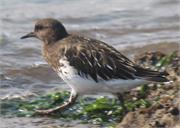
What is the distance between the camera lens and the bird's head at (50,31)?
5.85 metres

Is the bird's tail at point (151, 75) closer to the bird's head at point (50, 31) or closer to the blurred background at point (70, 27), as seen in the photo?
the bird's head at point (50, 31)

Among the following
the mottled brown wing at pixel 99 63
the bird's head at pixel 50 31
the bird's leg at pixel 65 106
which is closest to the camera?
the mottled brown wing at pixel 99 63

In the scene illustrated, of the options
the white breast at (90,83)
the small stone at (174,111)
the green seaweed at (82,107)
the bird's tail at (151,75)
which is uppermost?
the bird's tail at (151,75)

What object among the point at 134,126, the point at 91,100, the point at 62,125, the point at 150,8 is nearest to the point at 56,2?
the point at 150,8

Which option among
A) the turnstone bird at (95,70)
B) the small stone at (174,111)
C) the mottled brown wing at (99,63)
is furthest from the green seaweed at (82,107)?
the small stone at (174,111)

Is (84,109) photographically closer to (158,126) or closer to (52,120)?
(52,120)

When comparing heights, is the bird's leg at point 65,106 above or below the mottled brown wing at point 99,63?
below

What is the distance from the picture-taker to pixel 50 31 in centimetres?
594

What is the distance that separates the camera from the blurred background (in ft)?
22.4

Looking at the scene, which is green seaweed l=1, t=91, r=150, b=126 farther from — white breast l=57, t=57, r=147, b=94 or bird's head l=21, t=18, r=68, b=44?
bird's head l=21, t=18, r=68, b=44

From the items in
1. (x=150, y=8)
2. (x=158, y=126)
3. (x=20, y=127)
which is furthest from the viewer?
(x=150, y=8)

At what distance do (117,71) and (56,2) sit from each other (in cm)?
536

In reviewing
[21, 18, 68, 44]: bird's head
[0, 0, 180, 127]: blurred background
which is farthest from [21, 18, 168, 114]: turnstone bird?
[0, 0, 180, 127]: blurred background

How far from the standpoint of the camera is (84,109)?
18.0 ft
